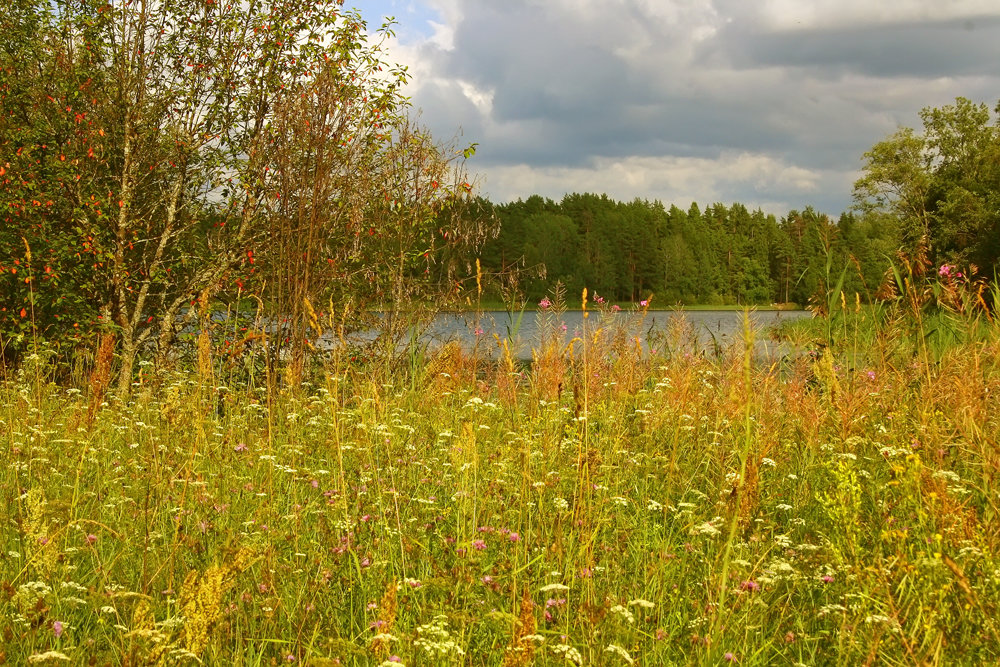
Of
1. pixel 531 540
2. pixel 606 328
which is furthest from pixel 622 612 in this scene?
pixel 606 328

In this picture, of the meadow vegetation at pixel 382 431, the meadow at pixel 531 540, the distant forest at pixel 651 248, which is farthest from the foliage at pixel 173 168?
the distant forest at pixel 651 248

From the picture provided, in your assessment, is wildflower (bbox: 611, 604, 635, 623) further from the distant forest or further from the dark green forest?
the distant forest

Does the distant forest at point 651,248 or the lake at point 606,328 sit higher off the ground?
the distant forest at point 651,248

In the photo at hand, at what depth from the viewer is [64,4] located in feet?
28.8

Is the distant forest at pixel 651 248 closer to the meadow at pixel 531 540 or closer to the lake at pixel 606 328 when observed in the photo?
the lake at pixel 606 328

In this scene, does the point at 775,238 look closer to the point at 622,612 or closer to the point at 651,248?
the point at 651,248

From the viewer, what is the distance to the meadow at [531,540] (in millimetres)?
2053

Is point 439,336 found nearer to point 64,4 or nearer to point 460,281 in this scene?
point 460,281

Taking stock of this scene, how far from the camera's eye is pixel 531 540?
2.93 m

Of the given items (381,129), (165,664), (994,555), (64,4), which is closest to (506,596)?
(165,664)

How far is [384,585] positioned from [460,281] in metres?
6.63

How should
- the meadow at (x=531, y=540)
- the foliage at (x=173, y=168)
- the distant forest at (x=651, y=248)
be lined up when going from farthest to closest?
1. the distant forest at (x=651, y=248)
2. the foliage at (x=173, y=168)
3. the meadow at (x=531, y=540)

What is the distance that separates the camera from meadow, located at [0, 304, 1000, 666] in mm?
2053

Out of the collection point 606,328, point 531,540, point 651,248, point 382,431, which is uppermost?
point 651,248
